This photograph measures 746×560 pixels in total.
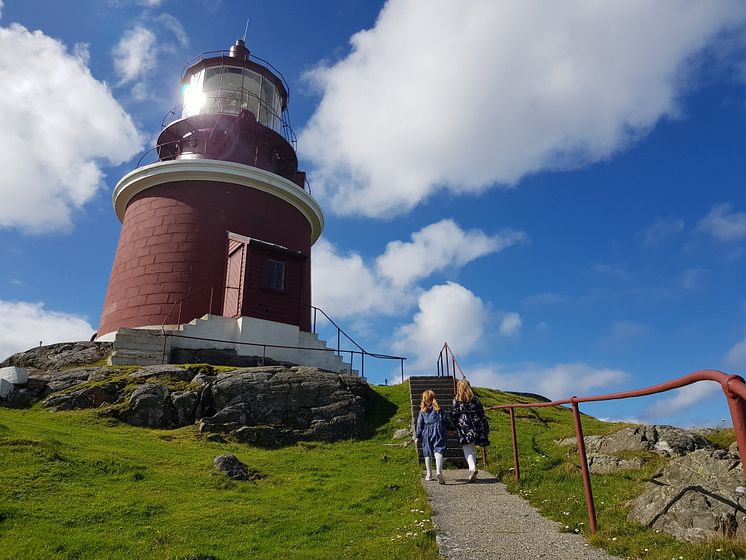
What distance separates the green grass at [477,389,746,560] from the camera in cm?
407

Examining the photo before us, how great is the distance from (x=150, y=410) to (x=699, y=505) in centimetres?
1147

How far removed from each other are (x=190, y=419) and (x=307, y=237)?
1147 cm

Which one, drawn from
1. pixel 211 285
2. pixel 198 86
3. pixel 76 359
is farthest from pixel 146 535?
pixel 198 86

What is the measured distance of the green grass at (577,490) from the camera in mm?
4066

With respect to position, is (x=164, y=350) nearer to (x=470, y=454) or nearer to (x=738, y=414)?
(x=470, y=454)

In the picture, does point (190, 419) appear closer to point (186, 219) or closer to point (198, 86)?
point (186, 219)

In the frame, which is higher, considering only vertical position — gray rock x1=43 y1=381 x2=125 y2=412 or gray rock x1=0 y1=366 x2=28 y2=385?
gray rock x1=0 y1=366 x2=28 y2=385

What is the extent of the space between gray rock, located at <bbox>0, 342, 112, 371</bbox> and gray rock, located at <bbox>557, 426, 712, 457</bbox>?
14.4m

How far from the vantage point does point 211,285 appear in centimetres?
1908

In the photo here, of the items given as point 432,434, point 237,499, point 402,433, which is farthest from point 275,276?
point 237,499

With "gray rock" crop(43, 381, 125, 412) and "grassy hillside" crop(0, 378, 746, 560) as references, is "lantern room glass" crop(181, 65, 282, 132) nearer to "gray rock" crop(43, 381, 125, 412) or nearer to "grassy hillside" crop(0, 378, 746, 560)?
"gray rock" crop(43, 381, 125, 412)

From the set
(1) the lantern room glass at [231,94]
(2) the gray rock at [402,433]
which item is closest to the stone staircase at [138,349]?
(2) the gray rock at [402,433]

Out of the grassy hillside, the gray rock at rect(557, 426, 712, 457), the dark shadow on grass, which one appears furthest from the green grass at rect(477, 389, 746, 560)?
the dark shadow on grass

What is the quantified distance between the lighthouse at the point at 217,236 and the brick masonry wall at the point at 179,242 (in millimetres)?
41
